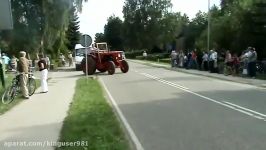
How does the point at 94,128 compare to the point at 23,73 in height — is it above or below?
below

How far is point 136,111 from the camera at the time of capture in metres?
14.7

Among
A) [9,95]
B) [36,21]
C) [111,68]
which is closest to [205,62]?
[111,68]

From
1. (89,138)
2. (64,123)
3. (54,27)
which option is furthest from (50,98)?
(54,27)

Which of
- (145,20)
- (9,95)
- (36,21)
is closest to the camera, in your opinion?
(9,95)

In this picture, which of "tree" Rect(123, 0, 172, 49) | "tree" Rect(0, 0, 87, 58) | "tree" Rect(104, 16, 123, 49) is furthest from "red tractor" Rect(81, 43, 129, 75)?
"tree" Rect(104, 16, 123, 49)

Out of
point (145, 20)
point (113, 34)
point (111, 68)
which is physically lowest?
point (111, 68)

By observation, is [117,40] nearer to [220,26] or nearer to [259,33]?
[220,26]

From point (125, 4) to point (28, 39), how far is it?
77804mm

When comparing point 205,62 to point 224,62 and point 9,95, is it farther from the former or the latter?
point 9,95

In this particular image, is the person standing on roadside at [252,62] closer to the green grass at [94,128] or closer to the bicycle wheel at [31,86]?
the bicycle wheel at [31,86]

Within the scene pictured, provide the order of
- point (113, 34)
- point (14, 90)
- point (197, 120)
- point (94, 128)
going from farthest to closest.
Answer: point (113, 34), point (14, 90), point (197, 120), point (94, 128)

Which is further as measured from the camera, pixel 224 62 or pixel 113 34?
pixel 113 34

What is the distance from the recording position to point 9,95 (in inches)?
686

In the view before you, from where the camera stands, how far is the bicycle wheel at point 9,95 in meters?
17.0
